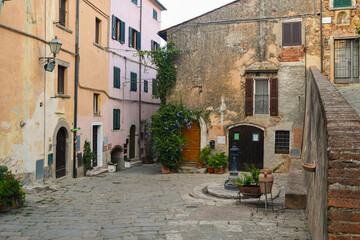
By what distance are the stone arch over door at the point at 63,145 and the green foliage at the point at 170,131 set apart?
3767 mm

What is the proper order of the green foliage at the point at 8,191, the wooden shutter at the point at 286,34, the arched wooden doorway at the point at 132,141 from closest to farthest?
1. the green foliage at the point at 8,191
2. the wooden shutter at the point at 286,34
3. the arched wooden doorway at the point at 132,141

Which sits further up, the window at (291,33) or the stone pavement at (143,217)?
the window at (291,33)

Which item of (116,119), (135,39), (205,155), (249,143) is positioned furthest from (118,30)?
(249,143)

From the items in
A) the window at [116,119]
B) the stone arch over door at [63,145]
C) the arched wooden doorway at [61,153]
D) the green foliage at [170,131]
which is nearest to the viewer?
the stone arch over door at [63,145]

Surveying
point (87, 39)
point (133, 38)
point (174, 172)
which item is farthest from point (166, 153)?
point (133, 38)

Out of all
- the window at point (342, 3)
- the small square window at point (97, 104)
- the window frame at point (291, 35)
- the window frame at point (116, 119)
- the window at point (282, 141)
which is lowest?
the window at point (282, 141)

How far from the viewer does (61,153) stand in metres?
13.5

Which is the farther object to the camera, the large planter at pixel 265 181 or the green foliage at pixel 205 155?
the green foliage at pixel 205 155

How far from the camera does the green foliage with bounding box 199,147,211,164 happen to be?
15625 mm

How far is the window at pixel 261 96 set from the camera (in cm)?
1528

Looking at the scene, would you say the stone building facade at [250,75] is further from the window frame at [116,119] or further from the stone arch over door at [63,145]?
the stone arch over door at [63,145]

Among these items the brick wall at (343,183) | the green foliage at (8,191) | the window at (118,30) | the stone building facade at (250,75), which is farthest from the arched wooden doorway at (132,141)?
the brick wall at (343,183)

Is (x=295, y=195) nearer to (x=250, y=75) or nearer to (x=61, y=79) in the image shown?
(x=250, y=75)

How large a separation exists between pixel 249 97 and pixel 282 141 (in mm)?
2374
